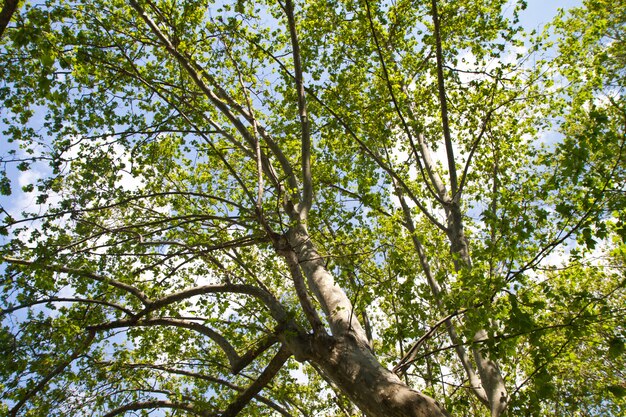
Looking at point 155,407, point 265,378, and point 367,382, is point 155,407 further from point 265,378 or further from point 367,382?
point 367,382

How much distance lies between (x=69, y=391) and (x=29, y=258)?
2.19 m

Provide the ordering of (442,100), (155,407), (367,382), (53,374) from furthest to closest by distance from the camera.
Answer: (155,407) < (442,100) < (53,374) < (367,382)

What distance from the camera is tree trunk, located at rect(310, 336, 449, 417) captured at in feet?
11.1

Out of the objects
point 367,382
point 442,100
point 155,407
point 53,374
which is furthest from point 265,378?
point 442,100

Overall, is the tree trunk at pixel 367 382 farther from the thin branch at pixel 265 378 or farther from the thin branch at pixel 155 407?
the thin branch at pixel 155 407

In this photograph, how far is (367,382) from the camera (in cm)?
375

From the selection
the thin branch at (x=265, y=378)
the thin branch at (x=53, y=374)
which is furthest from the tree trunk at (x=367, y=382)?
the thin branch at (x=53, y=374)

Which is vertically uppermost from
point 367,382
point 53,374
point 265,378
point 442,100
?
point 442,100

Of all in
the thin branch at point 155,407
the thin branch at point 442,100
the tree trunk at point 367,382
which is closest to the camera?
the tree trunk at point 367,382

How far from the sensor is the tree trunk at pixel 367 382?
11.1ft

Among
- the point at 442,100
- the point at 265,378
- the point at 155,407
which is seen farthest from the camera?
the point at 155,407

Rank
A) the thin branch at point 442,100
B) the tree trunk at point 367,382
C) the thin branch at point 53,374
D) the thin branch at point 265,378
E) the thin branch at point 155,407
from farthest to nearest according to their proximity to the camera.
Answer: the thin branch at point 155,407 < the thin branch at point 442,100 < the thin branch at point 265,378 < the thin branch at point 53,374 < the tree trunk at point 367,382

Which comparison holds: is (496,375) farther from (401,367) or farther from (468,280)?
(468,280)

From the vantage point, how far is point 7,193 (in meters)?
5.02
